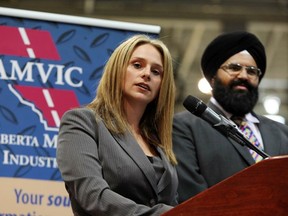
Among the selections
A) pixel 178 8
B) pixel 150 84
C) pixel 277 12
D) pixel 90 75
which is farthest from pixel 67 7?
pixel 150 84

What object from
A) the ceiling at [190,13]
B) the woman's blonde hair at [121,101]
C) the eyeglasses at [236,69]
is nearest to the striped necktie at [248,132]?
the eyeglasses at [236,69]

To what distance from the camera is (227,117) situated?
3.76 m

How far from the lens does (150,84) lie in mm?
2906

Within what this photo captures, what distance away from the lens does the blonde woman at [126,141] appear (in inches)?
99.5

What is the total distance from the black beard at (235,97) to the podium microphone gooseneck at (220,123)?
1133mm

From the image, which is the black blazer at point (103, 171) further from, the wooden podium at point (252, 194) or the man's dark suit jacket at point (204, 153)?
the man's dark suit jacket at point (204, 153)

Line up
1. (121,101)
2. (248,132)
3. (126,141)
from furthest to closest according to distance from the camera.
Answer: (248,132)
(121,101)
(126,141)

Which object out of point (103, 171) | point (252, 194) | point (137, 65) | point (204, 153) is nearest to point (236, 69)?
point (204, 153)

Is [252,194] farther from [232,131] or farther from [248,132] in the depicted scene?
[248,132]

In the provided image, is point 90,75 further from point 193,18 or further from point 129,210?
point 193,18

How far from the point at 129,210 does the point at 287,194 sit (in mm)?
581

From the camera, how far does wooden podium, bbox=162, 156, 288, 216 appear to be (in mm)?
2053

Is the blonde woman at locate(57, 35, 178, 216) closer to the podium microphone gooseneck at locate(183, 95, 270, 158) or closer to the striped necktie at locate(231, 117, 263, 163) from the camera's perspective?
the podium microphone gooseneck at locate(183, 95, 270, 158)

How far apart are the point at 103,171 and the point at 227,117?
1.26m
